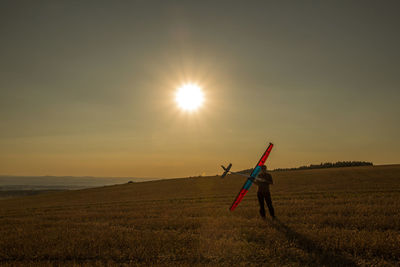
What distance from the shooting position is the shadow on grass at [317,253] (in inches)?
242

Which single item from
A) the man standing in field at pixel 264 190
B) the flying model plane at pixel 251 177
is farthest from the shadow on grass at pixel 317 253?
the flying model plane at pixel 251 177

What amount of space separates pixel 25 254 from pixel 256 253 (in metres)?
7.47

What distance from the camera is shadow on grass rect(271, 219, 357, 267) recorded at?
6145 millimetres

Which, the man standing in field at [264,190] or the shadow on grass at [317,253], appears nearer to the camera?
the shadow on grass at [317,253]

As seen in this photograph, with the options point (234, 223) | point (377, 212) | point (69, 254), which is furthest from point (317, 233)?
point (69, 254)

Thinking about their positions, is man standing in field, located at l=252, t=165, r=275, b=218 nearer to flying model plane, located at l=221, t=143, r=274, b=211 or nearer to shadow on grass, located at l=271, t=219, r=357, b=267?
flying model plane, located at l=221, t=143, r=274, b=211

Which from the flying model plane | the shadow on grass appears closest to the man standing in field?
the flying model plane

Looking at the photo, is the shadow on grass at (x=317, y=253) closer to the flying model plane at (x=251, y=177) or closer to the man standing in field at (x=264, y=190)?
the man standing in field at (x=264, y=190)

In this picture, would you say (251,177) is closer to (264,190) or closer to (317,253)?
(264,190)

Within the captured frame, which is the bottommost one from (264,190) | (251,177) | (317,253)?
(317,253)

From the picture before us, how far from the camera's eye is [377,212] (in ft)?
37.2

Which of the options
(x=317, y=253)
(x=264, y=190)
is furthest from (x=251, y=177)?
(x=317, y=253)

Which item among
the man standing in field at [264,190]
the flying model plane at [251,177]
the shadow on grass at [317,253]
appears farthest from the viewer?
the flying model plane at [251,177]

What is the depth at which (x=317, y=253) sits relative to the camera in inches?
268
